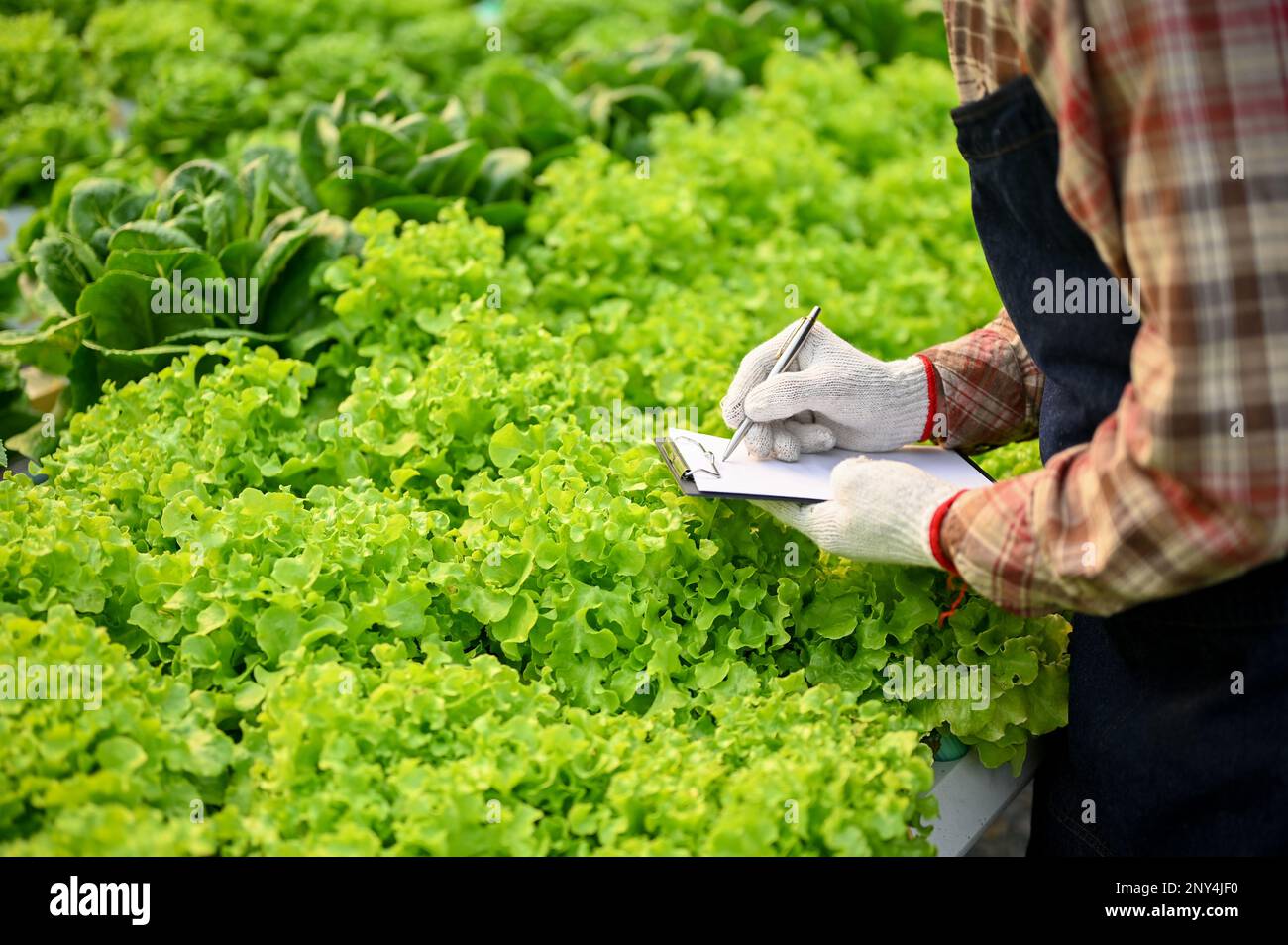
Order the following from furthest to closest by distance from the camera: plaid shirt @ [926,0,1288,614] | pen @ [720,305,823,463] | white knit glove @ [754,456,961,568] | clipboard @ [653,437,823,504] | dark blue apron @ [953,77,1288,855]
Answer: pen @ [720,305,823,463] < clipboard @ [653,437,823,504] < white knit glove @ [754,456,961,568] < dark blue apron @ [953,77,1288,855] < plaid shirt @ [926,0,1288,614]

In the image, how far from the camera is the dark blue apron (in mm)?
1821

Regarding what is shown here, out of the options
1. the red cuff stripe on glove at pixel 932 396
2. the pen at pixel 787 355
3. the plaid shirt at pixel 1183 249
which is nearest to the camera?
the plaid shirt at pixel 1183 249

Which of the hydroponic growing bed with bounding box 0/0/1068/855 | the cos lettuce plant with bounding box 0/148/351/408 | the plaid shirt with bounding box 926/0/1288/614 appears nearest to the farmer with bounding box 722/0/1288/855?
the plaid shirt with bounding box 926/0/1288/614

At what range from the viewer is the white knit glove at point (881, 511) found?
196 cm

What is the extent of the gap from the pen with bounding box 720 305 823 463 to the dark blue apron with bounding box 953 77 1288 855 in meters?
0.41

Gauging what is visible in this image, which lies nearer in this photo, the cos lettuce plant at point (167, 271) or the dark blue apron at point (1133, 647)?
the dark blue apron at point (1133, 647)

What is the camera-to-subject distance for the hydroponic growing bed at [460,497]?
6.15 ft

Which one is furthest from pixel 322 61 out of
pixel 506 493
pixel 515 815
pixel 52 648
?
pixel 515 815

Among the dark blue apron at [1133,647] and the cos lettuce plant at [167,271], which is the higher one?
the cos lettuce plant at [167,271]

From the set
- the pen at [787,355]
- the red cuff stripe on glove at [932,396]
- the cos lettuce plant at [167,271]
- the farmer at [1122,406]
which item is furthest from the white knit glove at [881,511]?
the cos lettuce plant at [167,271]

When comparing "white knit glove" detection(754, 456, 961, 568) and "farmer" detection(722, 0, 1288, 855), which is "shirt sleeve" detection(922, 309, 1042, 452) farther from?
"white knit glove" detection(754, 456, 961, 568)

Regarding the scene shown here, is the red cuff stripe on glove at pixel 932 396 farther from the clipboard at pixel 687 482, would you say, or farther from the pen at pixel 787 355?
the clipboard at pixel 687 482

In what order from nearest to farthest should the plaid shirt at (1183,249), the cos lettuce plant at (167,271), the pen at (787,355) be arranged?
the plaid shirt at (1183,249) → the pen at (787,355) → the cos lettuce plant at (167,271)

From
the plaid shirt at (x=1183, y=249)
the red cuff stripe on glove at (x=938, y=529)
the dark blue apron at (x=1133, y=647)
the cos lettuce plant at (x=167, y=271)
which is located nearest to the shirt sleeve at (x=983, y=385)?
the dark blue apron at (x=1133, y=647)
